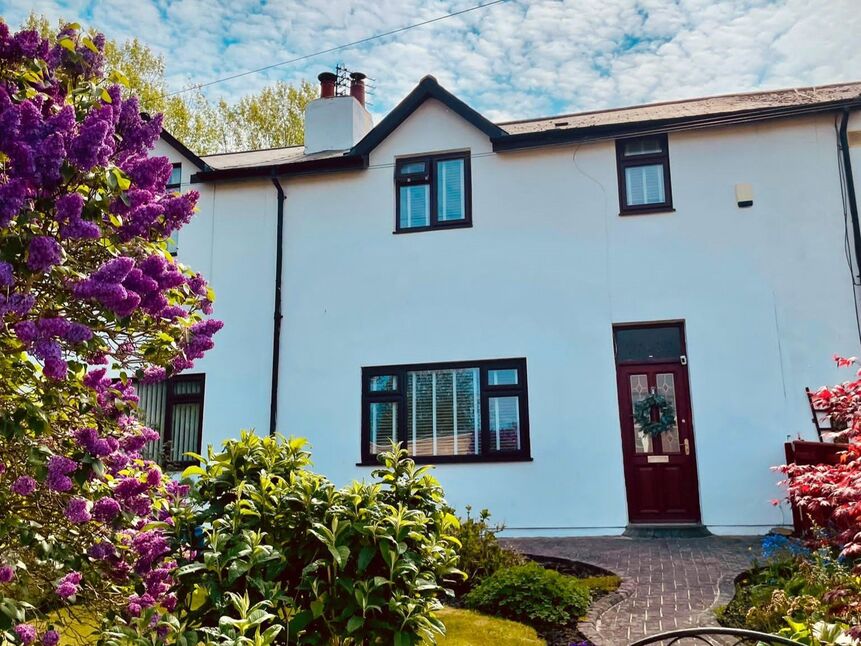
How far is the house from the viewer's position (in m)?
9.95

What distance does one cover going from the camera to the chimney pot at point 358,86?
14203 millimetres

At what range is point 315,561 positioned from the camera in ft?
11.0

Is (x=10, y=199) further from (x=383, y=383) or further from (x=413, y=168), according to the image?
(x=413, y=168)

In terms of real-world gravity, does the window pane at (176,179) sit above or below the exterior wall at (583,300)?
above

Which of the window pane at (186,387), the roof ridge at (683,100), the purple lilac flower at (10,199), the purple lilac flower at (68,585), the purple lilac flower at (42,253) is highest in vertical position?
the roof ridge at (683,100)

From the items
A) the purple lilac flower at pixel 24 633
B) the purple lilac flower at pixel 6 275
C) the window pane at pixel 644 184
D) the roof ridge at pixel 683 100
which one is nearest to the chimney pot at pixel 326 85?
the roof ridge at pixel 683 100

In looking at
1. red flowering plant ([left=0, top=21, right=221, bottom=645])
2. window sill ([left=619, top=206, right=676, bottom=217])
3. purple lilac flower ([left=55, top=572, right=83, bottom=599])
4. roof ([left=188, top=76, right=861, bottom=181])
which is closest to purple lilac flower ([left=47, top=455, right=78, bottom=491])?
red flowering plant ([left=0, top=21, right=221, bottom=645])

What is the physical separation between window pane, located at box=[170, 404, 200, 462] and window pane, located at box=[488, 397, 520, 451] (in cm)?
523

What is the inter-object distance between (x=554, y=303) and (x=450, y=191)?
104 inches

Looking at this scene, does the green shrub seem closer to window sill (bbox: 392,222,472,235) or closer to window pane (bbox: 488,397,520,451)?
window pane (bbox: 488,397,520,451)

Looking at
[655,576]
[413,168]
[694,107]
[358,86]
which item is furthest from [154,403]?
[694,107]

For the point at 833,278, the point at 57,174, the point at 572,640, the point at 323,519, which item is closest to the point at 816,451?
the point at 833,278

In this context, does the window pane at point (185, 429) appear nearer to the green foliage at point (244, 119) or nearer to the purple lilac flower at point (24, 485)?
the purple lilac flower at point (24, 485)

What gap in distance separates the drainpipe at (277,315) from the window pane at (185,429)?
147 centimetres
